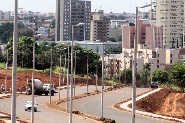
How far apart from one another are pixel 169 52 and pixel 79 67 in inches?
2027

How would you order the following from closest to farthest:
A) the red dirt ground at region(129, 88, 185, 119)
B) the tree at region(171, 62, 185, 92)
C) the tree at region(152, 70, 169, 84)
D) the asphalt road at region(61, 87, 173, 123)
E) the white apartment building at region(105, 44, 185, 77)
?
the asphalt road at region(61, 87, 173, 123) < the red dirt ground at region(129, 88, 185, 119) < the tree at region(171, 62, 185, 92) < the tree at region(152, 70, 169, 84) < the white apartment building at region(105, 44, 185, 77)

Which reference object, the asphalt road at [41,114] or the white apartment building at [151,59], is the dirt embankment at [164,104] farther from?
the white apartment building at [151,59]

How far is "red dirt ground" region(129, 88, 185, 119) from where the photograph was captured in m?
61.4

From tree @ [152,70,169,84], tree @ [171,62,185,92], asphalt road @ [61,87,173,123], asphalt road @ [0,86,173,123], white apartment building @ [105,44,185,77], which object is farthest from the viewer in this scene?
white apartment building @ [105,44,185,77]

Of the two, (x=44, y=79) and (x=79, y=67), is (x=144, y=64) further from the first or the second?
(x=44, y=79)

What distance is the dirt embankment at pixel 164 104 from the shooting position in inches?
2419

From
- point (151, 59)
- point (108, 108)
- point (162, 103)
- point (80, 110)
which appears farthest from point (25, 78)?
point (151, 59)

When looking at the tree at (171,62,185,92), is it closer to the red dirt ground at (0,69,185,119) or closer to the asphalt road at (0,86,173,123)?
the red dirt ground at (0,69,185,119)

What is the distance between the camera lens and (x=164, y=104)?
68562 mm

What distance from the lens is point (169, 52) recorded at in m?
162

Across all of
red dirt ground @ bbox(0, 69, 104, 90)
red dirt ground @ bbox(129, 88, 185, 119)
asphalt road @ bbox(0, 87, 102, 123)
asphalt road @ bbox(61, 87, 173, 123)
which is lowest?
red dirt ground @ bbox(129, 88, 185, 119)

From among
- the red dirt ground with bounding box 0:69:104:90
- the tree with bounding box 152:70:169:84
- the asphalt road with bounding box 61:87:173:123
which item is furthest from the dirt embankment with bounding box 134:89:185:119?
the tree with bounding box 152:70:169:84

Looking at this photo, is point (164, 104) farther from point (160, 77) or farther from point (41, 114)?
point (160, 77)

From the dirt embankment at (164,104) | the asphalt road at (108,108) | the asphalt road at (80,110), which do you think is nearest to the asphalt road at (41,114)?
the asphalt road at (80,110)
